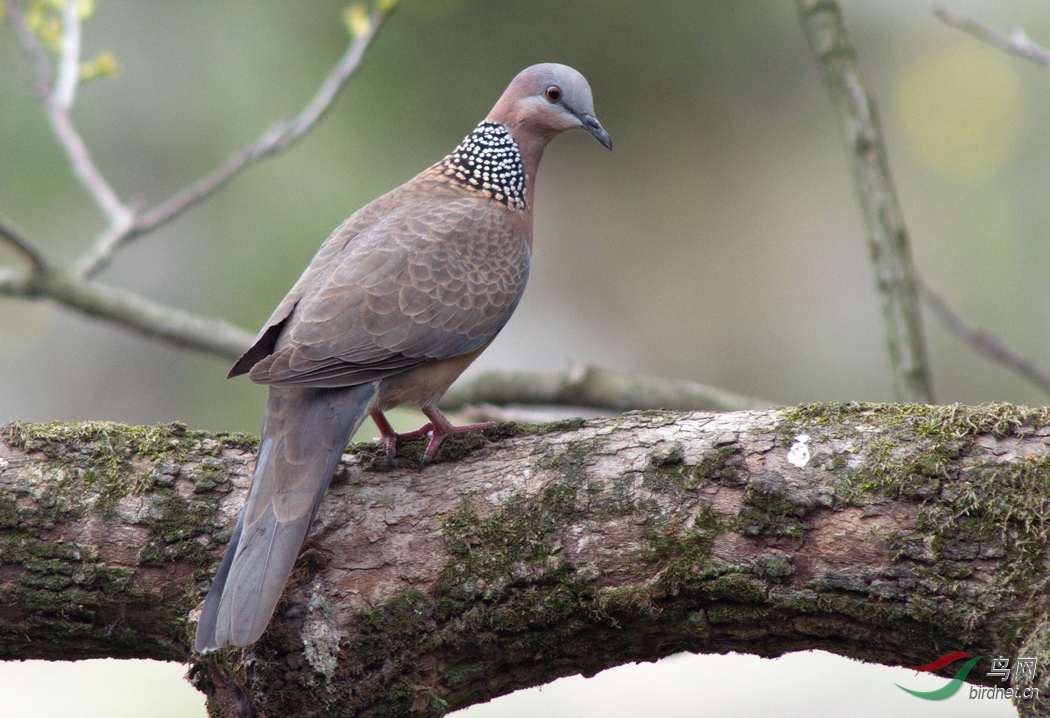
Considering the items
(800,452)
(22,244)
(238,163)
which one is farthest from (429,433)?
(22,244)

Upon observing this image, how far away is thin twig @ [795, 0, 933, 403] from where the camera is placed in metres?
4.28

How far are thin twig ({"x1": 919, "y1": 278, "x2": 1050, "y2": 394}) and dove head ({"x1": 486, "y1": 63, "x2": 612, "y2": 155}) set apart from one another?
1583 mm

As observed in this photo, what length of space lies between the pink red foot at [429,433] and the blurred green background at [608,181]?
4939 mm

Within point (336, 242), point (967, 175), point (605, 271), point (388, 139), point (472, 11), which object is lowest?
point (336, 242)

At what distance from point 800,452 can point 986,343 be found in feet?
6.88

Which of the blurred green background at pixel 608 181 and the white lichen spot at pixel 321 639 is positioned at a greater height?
the blurred green background at pixel 608 181

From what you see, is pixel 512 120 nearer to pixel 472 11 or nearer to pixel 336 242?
pixel 336 242

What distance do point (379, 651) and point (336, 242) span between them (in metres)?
1.58

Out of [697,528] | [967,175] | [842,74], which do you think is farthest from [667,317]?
[697,528]

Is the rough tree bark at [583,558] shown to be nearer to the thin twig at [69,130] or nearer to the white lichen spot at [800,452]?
the white lichen spot at [800,452]

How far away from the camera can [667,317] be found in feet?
30.8

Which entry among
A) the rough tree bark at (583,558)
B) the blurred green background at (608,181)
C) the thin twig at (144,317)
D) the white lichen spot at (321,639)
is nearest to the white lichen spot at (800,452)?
the rough tree bark at (583,558)

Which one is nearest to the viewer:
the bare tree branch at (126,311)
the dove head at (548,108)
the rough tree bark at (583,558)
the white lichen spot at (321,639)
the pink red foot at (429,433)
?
the rough tree bark at (583,558)

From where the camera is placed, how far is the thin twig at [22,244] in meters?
4.07
